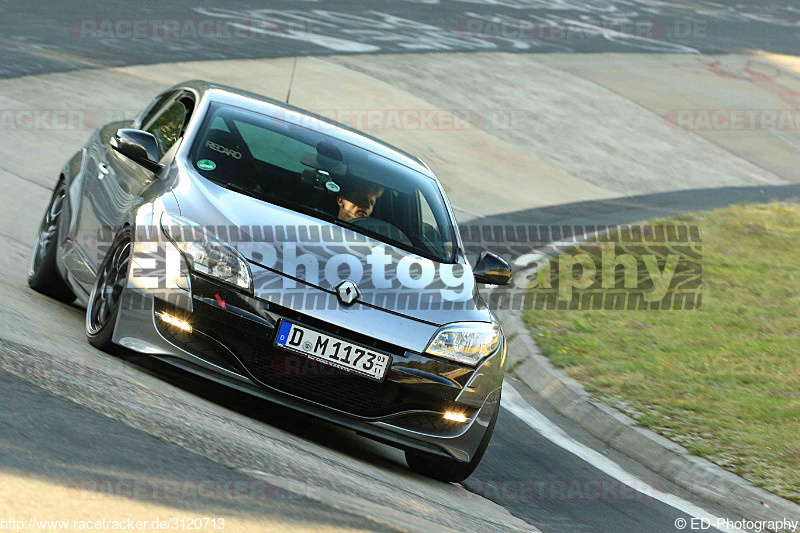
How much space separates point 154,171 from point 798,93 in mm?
25234

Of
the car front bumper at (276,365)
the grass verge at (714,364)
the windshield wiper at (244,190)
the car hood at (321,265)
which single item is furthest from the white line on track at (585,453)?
the windshield wiper at (244,190)

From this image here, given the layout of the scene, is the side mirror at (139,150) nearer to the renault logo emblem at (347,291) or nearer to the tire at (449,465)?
the renault logo emblem at (347,291)

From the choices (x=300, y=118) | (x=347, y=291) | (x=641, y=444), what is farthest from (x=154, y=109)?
(x=641, y=444)

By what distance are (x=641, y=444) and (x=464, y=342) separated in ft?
7.74

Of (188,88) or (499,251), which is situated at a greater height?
(188,88)

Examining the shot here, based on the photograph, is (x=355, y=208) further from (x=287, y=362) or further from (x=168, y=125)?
(x=168, y=125)

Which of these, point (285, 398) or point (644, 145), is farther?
point (644, 145)

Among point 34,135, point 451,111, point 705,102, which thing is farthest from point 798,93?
point 34,135

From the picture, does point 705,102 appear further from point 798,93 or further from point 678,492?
point 678,492

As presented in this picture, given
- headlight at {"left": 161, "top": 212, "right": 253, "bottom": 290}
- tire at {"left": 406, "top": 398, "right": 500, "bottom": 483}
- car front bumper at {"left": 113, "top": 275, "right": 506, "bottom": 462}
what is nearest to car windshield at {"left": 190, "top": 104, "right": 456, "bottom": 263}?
headlight at {"left": 161, "top": 212, "right": 253, "bottom": 290}

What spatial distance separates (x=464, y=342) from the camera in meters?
5.40

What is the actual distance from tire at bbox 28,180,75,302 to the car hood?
1.78 meters

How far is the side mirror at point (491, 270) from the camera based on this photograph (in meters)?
6.47

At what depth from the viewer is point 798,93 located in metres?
28.1
